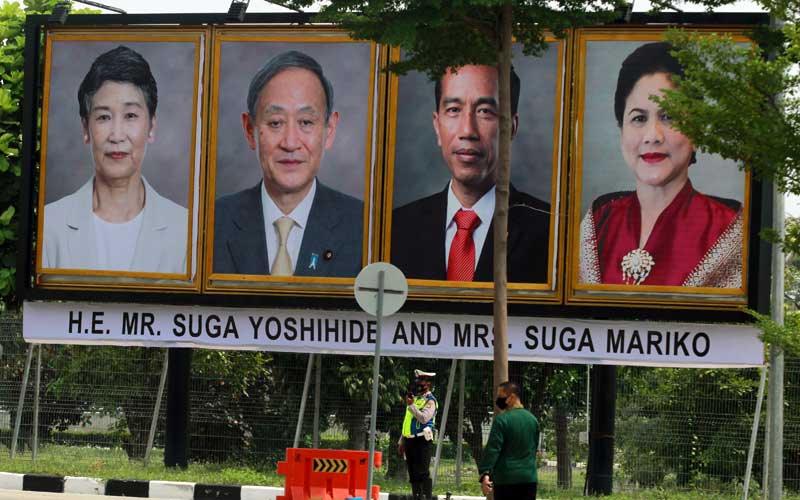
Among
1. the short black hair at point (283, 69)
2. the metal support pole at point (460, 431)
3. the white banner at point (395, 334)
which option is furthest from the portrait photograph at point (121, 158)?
the metal support pole at point (460, 431)

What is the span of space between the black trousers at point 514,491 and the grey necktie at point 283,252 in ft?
25.8

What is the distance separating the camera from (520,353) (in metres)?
18.6

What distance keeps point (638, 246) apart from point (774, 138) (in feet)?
16.5

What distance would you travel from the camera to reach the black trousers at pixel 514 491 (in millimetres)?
11656

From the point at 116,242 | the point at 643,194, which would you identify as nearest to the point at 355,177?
the point at 116,242

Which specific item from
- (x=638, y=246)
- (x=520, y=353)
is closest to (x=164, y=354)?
(x=520, y=353)

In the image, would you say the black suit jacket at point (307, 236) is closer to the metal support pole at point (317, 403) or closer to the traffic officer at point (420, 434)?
the metal support pole at point (317, 403)

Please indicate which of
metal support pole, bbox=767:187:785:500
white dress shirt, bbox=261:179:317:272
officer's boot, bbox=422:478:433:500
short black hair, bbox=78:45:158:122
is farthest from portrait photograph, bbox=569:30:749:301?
short black hair, bbox=78:45:158:122

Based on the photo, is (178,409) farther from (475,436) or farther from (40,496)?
(475,436)

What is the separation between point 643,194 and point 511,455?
7.39 meters

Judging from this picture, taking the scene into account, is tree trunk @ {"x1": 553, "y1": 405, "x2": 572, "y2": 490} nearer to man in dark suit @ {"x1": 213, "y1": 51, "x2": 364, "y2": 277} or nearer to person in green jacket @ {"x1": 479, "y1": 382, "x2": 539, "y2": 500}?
man in dark suit @ {"x1": 213, "y1": 51, "x2": 364, "y2": 277}

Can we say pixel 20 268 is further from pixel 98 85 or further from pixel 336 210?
pixel 336 210

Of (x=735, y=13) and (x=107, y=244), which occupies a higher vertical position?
(x=735, y=13)

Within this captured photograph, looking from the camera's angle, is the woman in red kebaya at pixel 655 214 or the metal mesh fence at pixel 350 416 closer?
the woman in red kebaya at pixel 655 214
